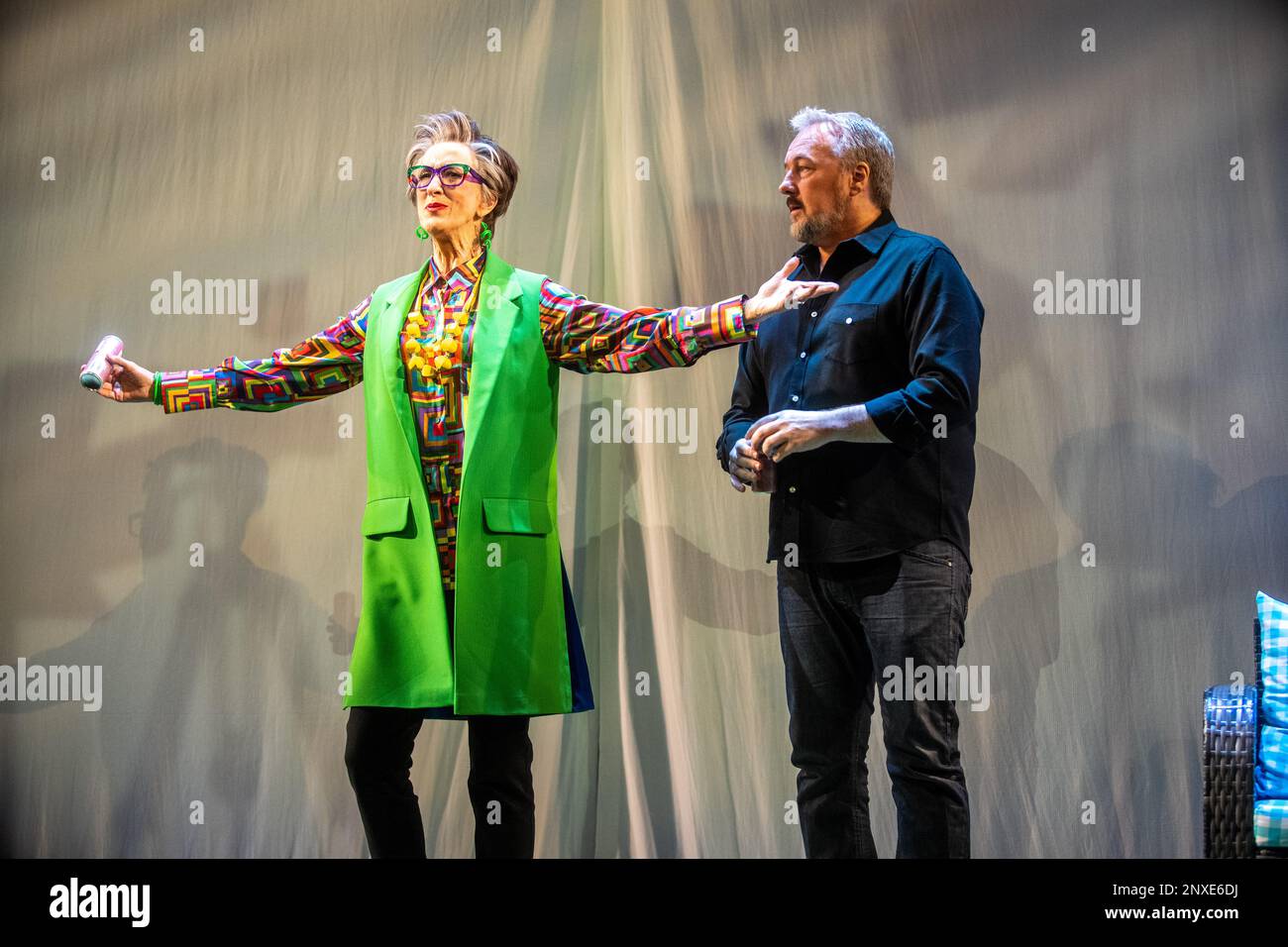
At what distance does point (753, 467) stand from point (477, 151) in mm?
1030

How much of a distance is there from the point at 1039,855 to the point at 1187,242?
70.3 inches

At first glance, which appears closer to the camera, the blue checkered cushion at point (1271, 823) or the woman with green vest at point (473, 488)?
the blue checkered cushion at point (1271, 823)

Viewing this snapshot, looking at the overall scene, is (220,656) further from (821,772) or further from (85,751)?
(821,772)

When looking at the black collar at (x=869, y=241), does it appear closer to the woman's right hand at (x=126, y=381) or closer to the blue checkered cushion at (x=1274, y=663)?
the blue checkered cushion at (x=1274, y=663)

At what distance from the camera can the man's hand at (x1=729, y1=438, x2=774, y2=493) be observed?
315 centimetres

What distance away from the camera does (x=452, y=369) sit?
3215 mm

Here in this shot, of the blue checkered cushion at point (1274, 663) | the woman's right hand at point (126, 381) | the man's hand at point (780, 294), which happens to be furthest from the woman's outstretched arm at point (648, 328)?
the blue checkered cushion at point (1274, 663)

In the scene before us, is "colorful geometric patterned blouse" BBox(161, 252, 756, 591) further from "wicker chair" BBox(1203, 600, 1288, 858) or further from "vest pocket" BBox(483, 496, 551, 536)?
"wicker chair" BBox(1203, 600, 1288, 858)

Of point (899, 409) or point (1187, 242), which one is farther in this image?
point (1187, 242)

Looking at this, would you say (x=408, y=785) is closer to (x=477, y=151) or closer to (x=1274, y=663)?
(x=477, y=151)

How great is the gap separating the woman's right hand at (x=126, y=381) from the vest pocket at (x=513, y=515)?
38.4 inches

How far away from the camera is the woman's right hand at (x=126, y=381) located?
3.43 m
